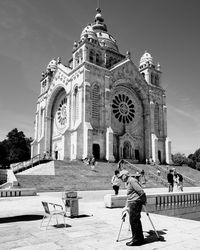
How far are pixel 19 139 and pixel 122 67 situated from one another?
31.9 meters

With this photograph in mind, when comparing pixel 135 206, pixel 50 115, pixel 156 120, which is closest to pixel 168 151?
pixel 156 120

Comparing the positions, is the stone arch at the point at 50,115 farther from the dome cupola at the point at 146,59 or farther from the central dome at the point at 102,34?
the dome cupola at the point at 146,59

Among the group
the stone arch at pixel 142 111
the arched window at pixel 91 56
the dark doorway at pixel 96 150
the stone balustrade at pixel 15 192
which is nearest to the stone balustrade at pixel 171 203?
the stone balustrade at pixel 15 192

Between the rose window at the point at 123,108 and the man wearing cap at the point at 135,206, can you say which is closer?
the man wearing cap at the point at 135,206

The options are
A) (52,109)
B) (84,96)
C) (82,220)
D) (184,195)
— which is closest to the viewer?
(82,220)

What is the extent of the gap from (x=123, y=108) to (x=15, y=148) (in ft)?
96.6

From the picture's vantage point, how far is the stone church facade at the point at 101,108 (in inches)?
1479

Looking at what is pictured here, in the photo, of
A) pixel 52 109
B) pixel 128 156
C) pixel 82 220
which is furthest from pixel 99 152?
pixel 82 220

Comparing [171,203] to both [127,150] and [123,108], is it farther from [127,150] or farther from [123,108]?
[123,108]

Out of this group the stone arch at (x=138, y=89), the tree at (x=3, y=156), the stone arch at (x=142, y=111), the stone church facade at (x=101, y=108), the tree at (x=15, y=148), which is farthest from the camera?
the tree at (x=15, y=148)

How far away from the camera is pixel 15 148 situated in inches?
2314

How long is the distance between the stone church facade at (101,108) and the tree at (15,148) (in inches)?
443

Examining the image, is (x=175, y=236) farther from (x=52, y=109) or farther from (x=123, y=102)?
(x=52, y=109)

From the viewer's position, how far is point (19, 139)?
60.7 meters
